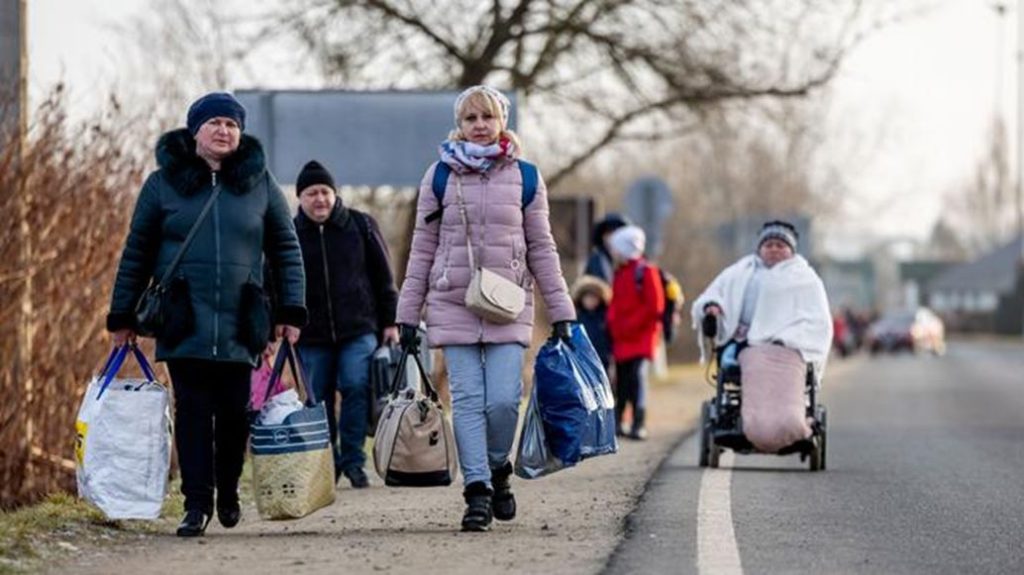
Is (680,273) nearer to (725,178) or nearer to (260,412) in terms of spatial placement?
(725,178)

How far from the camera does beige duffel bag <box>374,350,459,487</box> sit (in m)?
10.2

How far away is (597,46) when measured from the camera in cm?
2573

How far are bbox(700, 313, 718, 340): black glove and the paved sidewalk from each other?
133cm

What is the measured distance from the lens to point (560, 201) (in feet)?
85.6

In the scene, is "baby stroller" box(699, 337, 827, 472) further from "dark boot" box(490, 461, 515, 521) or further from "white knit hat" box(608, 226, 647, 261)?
"white knit hat" box(608, 226, 647, 261)

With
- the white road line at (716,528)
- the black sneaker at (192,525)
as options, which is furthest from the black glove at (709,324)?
the black sneaker at (192,525)

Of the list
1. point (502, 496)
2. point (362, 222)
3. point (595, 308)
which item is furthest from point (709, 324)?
A: point (595, 308)

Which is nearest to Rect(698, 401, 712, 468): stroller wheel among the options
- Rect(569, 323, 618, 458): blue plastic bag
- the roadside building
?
Rect(569, 323, 618, 458): blue plastic bag

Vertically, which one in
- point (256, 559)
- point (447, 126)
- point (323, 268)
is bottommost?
point (256, 559)

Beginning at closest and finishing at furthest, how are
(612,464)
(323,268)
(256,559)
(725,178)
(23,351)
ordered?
(256,559) → (323,268) → (23,351) → (612,464) → (725,178)

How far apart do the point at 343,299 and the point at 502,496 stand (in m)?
2.58

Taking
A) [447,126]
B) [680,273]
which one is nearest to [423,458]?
[447,126]

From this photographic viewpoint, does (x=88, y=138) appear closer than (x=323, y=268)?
No

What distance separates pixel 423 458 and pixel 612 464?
4500 millimetres
